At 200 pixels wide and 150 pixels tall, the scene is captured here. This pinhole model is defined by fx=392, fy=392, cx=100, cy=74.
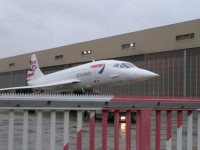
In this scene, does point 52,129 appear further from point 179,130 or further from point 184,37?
point 184,37

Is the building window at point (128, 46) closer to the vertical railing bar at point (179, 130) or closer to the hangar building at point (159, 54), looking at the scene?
the hangar building at point (159, 54)

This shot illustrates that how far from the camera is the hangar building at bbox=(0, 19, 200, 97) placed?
4319 centimetres

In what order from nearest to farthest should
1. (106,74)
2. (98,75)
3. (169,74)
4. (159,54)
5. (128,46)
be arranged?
(106,74) → (98,75) → (169,74) → (159,54) → (128,46)

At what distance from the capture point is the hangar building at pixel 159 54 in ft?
142

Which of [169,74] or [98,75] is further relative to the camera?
[169,74]

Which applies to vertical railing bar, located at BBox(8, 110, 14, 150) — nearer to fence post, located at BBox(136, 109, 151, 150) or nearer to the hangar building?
fence post, located at BBox(136, 109, 151, 150)

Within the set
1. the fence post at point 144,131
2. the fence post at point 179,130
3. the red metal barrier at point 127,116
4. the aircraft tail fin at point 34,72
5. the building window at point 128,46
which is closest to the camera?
the red metal barrier at point 127,116

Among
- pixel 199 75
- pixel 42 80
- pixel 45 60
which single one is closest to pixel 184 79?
pixel 199 75

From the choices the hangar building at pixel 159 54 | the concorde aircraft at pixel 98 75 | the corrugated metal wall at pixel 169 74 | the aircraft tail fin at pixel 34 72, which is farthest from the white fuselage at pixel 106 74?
the hangar building at pixel 159 54

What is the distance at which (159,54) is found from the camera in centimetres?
4800

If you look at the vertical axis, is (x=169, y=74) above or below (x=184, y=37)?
below

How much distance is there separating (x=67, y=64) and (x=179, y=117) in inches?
2389

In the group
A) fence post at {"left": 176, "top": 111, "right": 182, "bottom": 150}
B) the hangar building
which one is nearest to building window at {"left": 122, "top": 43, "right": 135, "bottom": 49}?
the hangar building

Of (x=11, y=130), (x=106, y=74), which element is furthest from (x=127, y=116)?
(x=106, y=74)
